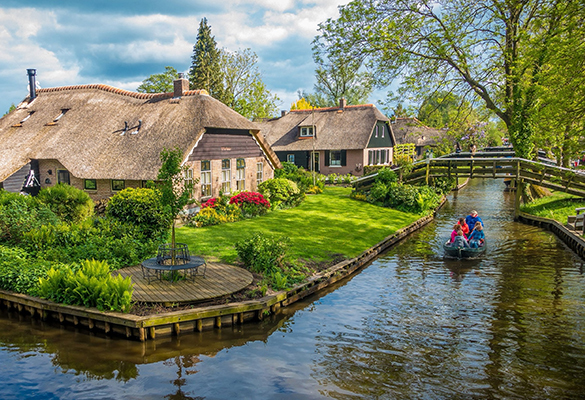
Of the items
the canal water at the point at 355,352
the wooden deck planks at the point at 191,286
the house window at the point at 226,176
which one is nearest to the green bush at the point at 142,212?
the wooden deck planks at the point at 191,286

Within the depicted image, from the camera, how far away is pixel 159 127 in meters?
22.7

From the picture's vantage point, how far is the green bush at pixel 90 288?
1045 cm

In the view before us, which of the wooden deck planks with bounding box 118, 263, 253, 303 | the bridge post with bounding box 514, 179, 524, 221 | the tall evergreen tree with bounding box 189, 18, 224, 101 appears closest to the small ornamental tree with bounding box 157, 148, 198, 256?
the wooden deck planks with bounding box 118, 263, 253, 303

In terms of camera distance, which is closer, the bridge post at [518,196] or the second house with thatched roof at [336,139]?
the bridge post at [518,196]

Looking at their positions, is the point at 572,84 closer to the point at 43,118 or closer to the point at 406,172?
the point at 406,172

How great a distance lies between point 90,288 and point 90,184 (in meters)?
13.3

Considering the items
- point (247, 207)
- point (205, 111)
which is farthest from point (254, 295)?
point (205, 111)

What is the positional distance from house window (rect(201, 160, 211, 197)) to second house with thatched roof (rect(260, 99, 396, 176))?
18.4 m

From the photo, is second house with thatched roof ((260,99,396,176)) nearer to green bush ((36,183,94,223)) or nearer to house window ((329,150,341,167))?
house window ((329,150,341,167))

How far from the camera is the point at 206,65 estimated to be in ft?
155

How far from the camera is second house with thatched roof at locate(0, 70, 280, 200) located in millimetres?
21500

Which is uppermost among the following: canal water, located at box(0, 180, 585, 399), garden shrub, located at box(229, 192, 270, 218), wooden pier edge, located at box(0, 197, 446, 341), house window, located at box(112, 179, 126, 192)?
house window, located at box(112, 179, 126, 192)

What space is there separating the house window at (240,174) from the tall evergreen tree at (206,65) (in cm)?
2400

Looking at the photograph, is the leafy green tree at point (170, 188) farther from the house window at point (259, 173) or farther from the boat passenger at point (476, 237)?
the house window at point (259, 173)
